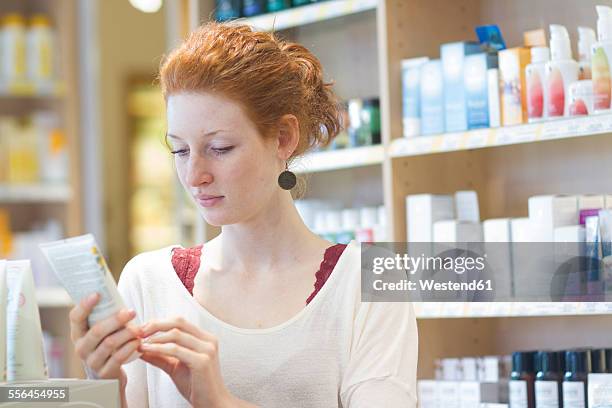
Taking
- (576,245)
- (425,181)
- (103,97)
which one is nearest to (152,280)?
(576,245)

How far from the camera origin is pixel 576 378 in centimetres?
215

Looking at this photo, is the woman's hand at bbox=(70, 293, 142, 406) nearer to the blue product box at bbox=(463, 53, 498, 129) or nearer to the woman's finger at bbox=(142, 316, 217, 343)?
the woman's finger at bbox=(142, 316, 217, 343)

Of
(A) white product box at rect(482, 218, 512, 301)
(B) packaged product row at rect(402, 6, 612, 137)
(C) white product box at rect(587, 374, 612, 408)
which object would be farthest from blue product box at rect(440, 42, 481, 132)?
(C) white product box at rect(587, 374, 612, 408)

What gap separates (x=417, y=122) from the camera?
A: 2.62 m

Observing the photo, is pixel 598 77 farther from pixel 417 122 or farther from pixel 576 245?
pixel 417 122

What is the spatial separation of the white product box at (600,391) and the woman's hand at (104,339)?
1.17 meters

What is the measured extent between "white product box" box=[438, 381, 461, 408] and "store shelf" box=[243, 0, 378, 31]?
104cm

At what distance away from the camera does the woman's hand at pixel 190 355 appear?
4.34 feet

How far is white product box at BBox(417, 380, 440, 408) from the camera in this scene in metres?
2.50

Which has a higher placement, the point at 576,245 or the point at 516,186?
the point at 516,186

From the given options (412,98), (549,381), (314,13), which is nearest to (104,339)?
(549,381)

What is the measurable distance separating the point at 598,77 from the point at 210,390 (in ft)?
4.24
